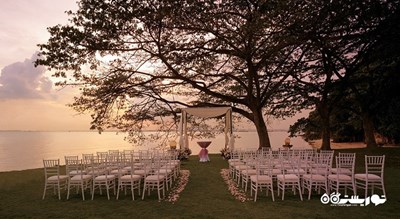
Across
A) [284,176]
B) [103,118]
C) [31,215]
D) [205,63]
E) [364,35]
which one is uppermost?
[364,35]

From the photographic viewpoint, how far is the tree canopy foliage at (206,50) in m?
11.6

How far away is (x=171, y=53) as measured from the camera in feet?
47.2

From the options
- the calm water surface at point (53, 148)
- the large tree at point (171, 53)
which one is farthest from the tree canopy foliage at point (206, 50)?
the calm water surface at point (53, 148)

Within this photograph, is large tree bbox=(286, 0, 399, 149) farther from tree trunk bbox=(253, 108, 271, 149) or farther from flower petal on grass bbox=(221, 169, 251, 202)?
flower petal on grass bbox=(221, 169, 251, 202)

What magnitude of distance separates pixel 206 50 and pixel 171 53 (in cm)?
172

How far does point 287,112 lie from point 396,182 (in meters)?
11.2

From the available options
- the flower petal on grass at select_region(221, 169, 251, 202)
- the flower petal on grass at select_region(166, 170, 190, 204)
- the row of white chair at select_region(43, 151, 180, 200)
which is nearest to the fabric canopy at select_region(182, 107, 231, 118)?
the flower petal on grass at select_region(166, 170, 190, 204)

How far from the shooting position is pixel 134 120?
18156 mm

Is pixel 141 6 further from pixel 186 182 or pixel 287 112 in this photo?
pixel 287 112

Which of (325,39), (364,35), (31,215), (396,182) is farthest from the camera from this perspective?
(364,35)

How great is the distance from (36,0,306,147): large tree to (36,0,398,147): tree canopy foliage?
0.04m

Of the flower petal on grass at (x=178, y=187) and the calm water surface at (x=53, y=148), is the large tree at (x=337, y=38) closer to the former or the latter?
the calm water surface at (x=53, y=148)

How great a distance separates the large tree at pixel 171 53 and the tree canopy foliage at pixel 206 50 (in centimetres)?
4

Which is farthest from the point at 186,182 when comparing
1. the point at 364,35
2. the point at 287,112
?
the point at 287,112
